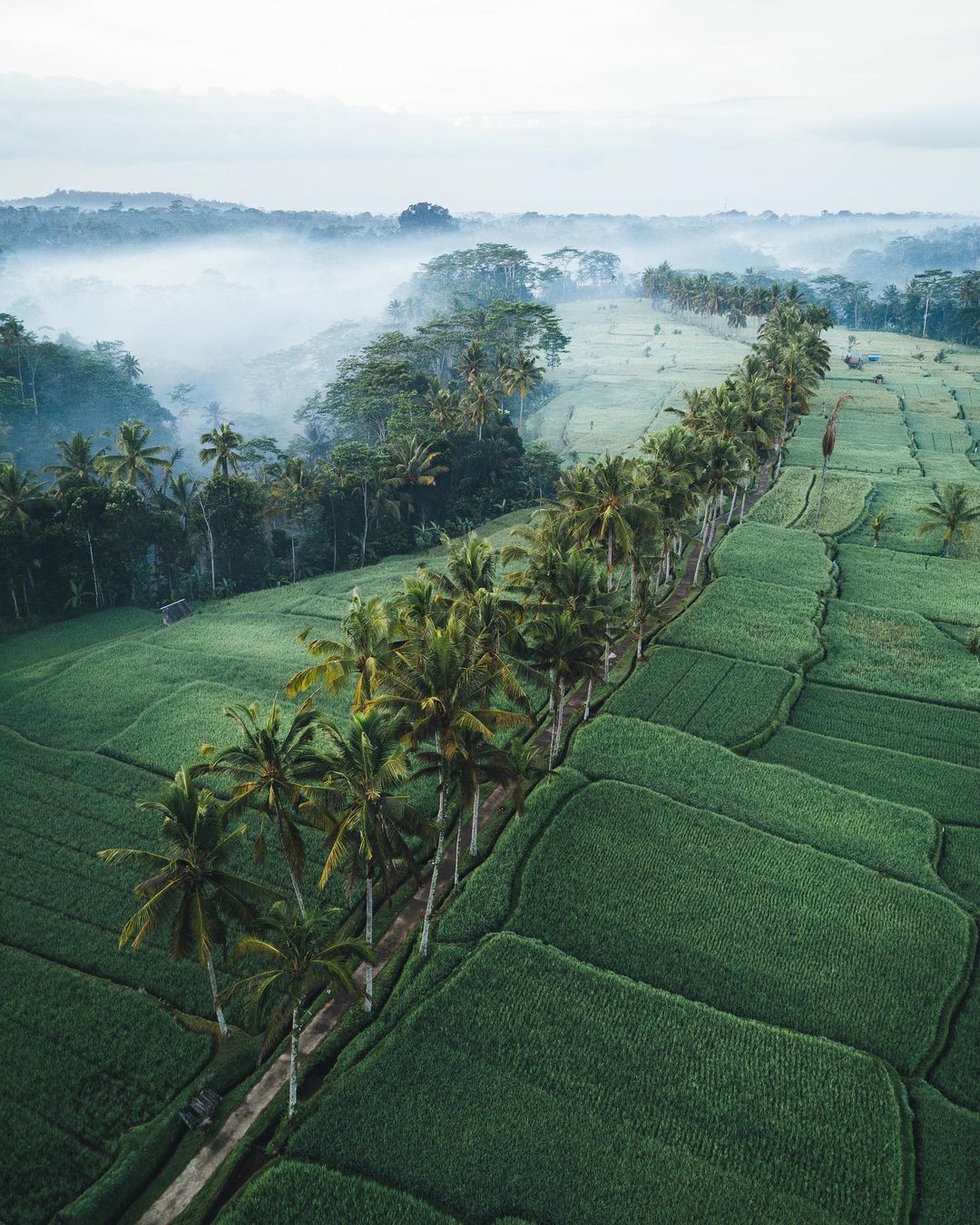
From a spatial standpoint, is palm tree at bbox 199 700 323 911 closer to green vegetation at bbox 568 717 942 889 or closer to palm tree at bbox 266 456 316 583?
green vegetation at bbox 568 717 942 889

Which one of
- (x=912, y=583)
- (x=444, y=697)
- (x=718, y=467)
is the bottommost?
(x=912, y=583)

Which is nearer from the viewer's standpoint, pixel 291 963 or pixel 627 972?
pixel 291 963

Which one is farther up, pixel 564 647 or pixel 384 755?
pixel 384 755

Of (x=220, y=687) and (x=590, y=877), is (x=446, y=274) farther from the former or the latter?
(x=590, y=877)

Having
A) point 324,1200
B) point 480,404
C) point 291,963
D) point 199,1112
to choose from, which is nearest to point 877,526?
point 480,404

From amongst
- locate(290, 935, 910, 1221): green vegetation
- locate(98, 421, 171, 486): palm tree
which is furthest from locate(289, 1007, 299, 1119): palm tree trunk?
A: locate(98, 421, 171, 486): palm tree

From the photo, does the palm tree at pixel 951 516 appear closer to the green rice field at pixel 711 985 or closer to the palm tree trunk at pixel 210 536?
the green rice field at pixel 711 985

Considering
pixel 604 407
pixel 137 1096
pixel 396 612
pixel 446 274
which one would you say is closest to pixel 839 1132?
pixel 137 1096

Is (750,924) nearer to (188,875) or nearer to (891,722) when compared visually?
(891,722)
